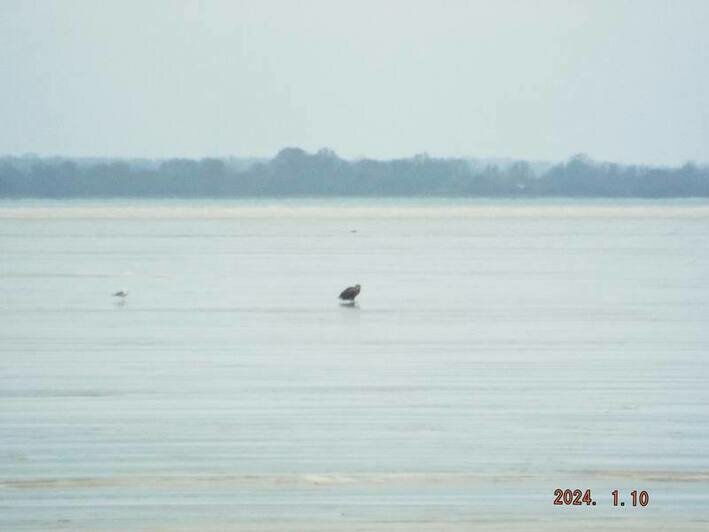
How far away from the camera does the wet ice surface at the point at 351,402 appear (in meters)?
4.04

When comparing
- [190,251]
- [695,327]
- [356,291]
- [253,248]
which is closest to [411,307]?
[356,291]

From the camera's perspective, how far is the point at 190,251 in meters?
18.7

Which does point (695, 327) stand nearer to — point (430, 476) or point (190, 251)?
point (430, 476)

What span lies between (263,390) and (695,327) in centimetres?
351
